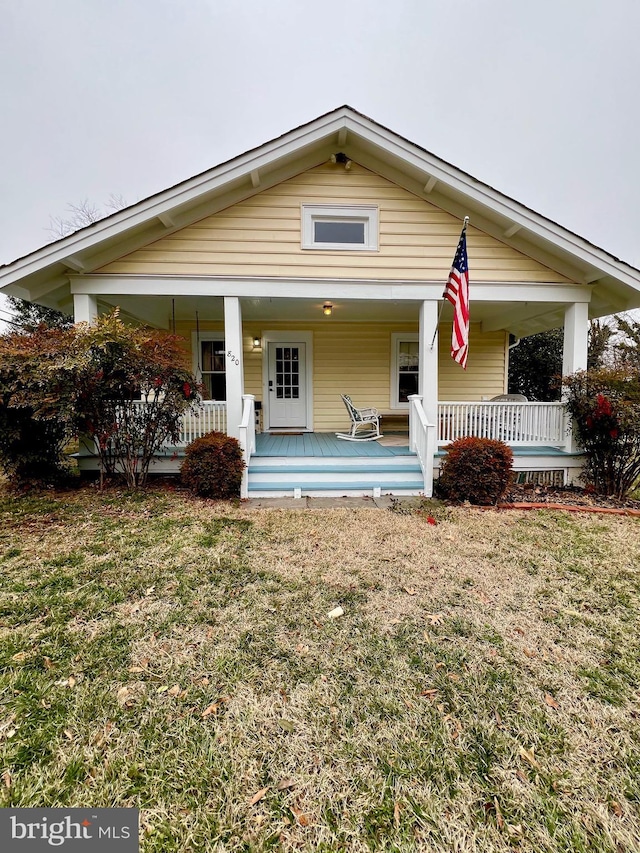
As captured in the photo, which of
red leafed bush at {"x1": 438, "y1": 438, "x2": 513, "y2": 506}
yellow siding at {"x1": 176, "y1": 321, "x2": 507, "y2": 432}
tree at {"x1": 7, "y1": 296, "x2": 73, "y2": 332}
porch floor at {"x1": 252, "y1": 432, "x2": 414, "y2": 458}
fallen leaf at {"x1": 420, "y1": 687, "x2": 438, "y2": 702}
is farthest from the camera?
tree at {"x1": 7, "y1": 296, "x2": 73, "y2": 332}

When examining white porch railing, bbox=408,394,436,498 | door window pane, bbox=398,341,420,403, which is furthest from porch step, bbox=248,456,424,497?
door window pane, bbox=398,341,420,403

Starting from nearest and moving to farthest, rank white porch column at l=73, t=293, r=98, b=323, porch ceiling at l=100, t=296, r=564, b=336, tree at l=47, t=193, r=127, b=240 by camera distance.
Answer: white porch column at l=73, t=293, r=98, b=323
porch ceiling at l=100, t=296, r=564, b=336
tree at l=47, t=193, r=127, b=240

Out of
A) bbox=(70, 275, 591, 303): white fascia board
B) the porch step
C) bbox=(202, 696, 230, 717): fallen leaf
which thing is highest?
bbox=(70, 275, 591, 303): white fascia board

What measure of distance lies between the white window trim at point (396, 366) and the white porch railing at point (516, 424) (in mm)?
2911

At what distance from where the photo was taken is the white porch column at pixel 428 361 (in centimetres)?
659

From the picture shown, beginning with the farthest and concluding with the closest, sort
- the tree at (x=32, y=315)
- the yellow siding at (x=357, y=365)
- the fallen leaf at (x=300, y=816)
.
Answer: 1. the tree at (x=32, y=315)
2. the yellow siding at (x=357, y=365)
3. the fallen leaf at (x=300, y=816)

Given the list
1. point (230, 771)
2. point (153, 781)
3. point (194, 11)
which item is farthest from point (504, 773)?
point (194, 11)

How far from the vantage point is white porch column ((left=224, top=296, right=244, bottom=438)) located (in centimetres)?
638

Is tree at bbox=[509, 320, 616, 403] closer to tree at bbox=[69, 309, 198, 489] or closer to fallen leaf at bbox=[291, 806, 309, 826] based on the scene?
tree at bbox=[69, 309, 198, 489]

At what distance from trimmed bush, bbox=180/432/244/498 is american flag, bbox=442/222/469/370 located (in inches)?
140

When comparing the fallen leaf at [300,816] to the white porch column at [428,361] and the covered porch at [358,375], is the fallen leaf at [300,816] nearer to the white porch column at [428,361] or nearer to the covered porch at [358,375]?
the covered porch at [358,375]

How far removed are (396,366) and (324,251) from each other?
392 cm

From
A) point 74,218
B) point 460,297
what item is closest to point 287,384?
point 460,297

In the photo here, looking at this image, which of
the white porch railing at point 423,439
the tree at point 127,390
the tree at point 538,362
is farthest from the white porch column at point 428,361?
the tree at point 538,362
